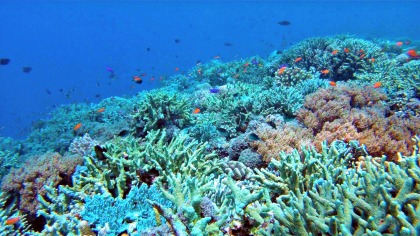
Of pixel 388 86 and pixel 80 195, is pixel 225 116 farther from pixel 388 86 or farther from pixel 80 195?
pixel 388 86

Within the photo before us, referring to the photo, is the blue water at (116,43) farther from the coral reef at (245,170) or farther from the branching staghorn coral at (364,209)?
the branching staghorn coral at (364,209)

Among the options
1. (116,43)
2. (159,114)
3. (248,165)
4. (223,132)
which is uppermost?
(116,43)

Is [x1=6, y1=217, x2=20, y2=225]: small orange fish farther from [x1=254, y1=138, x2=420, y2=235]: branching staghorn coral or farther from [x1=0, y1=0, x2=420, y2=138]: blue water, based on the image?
[x1=0, y1=0, x2=420, y2=138]: blue water

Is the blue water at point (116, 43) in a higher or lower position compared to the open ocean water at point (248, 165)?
higher

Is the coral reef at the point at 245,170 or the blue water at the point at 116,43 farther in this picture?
the blue water at the point at 116,43

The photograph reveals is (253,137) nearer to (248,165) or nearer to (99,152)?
(248,165)

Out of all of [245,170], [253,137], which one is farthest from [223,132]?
[245,170]

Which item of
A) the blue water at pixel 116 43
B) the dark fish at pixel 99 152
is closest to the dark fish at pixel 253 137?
the dark fish at pixel 99 152

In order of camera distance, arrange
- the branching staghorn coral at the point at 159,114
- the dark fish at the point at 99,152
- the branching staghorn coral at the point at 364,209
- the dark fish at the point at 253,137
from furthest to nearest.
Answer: the branching staghorn coral at the point at 159,114 → the dark fish at the point at 253,137 → the dark fish at the point at 99,152 → the branching staghorn coral at the point at 364,209

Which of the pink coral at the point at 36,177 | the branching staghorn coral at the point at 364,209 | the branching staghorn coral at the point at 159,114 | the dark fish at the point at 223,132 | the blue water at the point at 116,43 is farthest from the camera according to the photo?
the blue water at the point at 116,43

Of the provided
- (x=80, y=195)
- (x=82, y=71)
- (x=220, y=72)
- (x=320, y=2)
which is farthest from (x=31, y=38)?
(x=80, y=195)

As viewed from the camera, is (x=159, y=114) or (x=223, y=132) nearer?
(x=223, y=132)

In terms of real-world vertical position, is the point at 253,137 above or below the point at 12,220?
above

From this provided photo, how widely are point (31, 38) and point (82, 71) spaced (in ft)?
114
